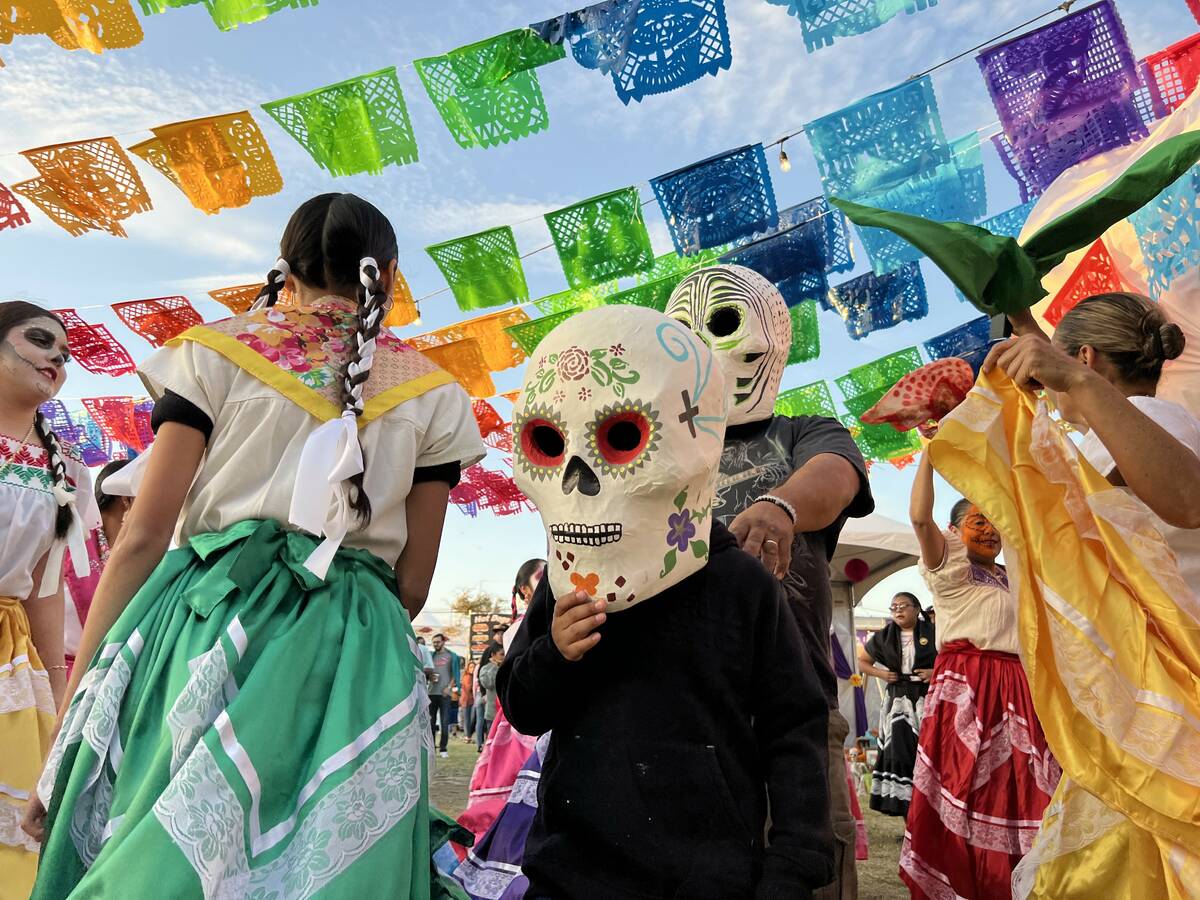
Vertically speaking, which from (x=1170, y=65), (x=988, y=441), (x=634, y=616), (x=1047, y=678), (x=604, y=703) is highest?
(x=1170, y=65)

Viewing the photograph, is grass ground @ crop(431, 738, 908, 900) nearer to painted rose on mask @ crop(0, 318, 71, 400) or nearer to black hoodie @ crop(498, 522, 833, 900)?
painted rose on mask @ crop(0, 318, 71, 400)

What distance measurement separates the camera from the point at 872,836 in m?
6.59

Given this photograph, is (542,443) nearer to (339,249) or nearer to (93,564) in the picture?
(339,249)

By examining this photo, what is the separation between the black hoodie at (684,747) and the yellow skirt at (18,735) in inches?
72.2

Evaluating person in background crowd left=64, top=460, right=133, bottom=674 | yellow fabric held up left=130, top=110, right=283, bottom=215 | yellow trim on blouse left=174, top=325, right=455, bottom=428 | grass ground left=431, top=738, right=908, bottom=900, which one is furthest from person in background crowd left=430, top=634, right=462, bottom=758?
yellow trim on blouse left=174, top=325, right=455, bottom=428

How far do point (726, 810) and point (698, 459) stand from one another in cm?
55

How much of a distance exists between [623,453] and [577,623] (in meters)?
0.29

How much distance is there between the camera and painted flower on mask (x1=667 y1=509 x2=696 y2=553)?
1.48 m

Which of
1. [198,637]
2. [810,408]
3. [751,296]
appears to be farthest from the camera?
[810,408]

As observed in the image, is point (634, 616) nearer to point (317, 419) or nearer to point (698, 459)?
point (698, 459)

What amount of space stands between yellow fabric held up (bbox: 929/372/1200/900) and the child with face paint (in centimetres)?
181

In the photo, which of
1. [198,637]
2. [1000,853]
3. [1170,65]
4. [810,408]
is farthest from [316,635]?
[810,408]

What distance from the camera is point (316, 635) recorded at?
1.53 metres

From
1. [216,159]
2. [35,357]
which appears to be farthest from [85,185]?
[35,357]
